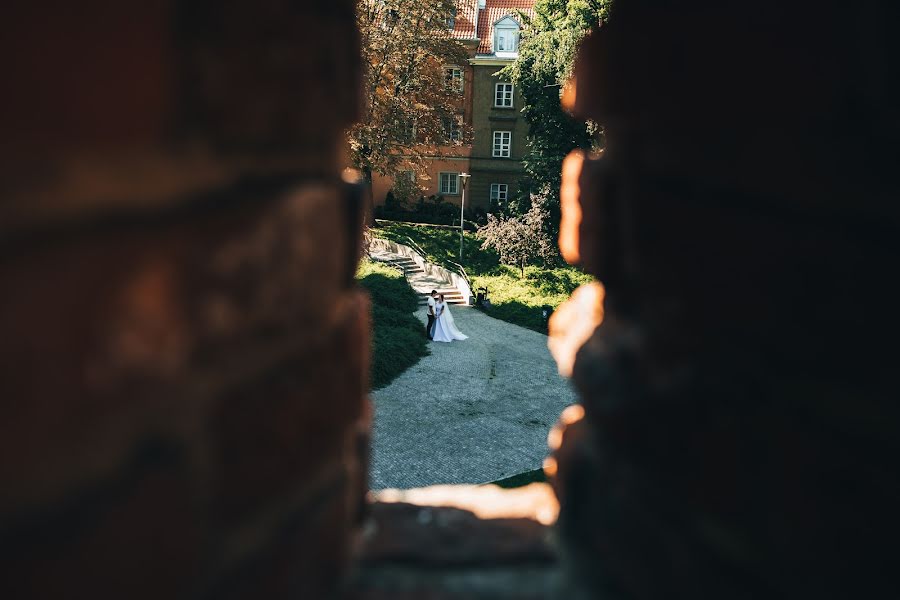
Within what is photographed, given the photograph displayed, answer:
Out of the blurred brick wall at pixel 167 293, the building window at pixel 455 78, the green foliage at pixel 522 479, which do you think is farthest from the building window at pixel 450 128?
the blurred brick wall at pixel 167 293

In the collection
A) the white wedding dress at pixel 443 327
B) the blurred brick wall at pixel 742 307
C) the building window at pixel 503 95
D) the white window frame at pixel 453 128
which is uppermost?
the building window at pixel 503 95

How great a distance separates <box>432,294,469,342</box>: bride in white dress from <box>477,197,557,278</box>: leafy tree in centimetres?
646

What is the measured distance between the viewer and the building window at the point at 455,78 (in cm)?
3300

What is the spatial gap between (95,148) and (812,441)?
0.92 m

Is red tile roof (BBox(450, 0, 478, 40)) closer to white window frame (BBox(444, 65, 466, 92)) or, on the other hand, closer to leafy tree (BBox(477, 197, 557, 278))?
white window frame (BBox(444, 65, 466, 92))

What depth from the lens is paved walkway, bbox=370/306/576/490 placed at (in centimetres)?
1271

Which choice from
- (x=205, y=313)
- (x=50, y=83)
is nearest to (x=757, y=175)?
(x=205, y=313)

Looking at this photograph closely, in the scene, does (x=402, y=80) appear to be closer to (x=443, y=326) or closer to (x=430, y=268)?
(x=430, y=268)

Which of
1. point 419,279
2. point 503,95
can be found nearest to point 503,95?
point 503,95

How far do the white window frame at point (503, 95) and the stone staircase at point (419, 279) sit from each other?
37.9ft

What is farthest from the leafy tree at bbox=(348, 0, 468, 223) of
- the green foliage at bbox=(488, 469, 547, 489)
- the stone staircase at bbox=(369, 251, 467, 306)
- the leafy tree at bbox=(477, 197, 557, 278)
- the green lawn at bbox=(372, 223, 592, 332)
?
the green foliage at bbox=(488, 469, 547, 489)

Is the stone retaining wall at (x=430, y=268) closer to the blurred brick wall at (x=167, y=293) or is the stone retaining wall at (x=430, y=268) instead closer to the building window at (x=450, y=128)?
the building window at (x=450, y=128)

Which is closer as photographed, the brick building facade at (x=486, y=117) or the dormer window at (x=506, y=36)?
the dormer window at (x=506, y=36)

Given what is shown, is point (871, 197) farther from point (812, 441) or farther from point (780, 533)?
point (780, 533)
